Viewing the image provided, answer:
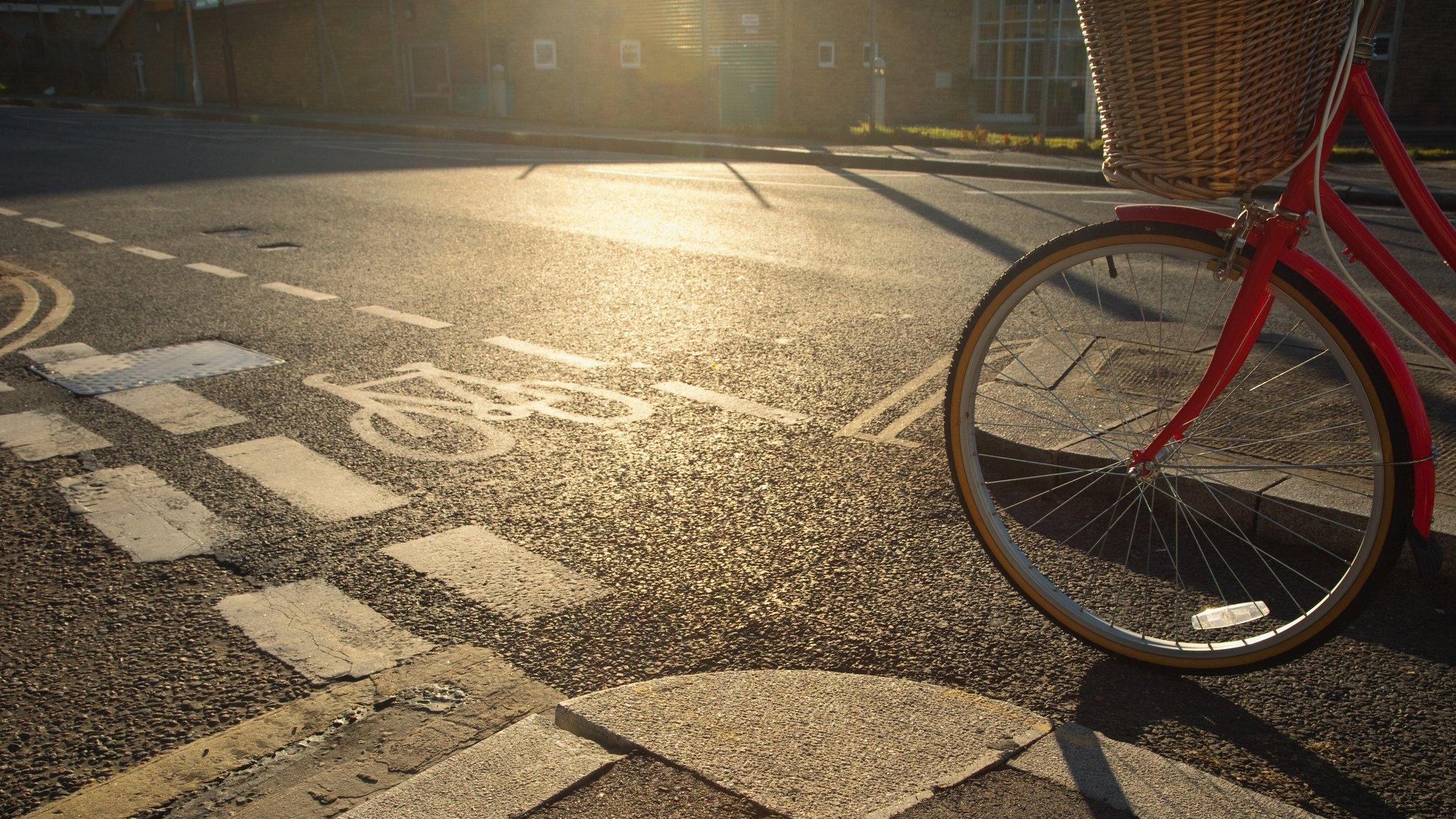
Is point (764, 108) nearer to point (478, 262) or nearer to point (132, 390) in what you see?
point (478, 262)

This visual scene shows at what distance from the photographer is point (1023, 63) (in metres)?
28.6

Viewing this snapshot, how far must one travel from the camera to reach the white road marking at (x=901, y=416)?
448 cm

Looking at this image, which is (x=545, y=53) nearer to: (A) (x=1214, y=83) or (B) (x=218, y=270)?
(B) (x=218, y=270)

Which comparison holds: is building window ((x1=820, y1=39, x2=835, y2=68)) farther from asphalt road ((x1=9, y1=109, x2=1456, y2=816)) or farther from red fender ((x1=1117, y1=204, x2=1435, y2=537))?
red fender ((x1=1117, y1=204, x2=1435, y2=537))

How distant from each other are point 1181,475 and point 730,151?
640 inches

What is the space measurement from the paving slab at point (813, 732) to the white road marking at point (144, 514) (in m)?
1.66

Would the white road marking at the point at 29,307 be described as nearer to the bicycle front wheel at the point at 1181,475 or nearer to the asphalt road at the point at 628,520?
the asphalt road at the point at 628,520

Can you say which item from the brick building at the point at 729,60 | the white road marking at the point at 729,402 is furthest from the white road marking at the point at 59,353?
the brick building at the point at 729,60

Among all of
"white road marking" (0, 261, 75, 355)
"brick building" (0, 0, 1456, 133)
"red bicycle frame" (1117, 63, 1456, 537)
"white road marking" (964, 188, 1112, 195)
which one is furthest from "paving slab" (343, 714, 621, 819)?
"brick building" (0, 0, 1456, 133)

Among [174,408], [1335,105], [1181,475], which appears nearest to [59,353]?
[174,408]

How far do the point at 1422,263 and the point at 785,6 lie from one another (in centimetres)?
1970

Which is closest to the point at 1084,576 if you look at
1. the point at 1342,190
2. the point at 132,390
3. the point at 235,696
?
the point at 235,696

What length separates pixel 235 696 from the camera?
2.64 m

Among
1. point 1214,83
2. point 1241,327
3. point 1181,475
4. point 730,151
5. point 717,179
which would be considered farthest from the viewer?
point 730,151
